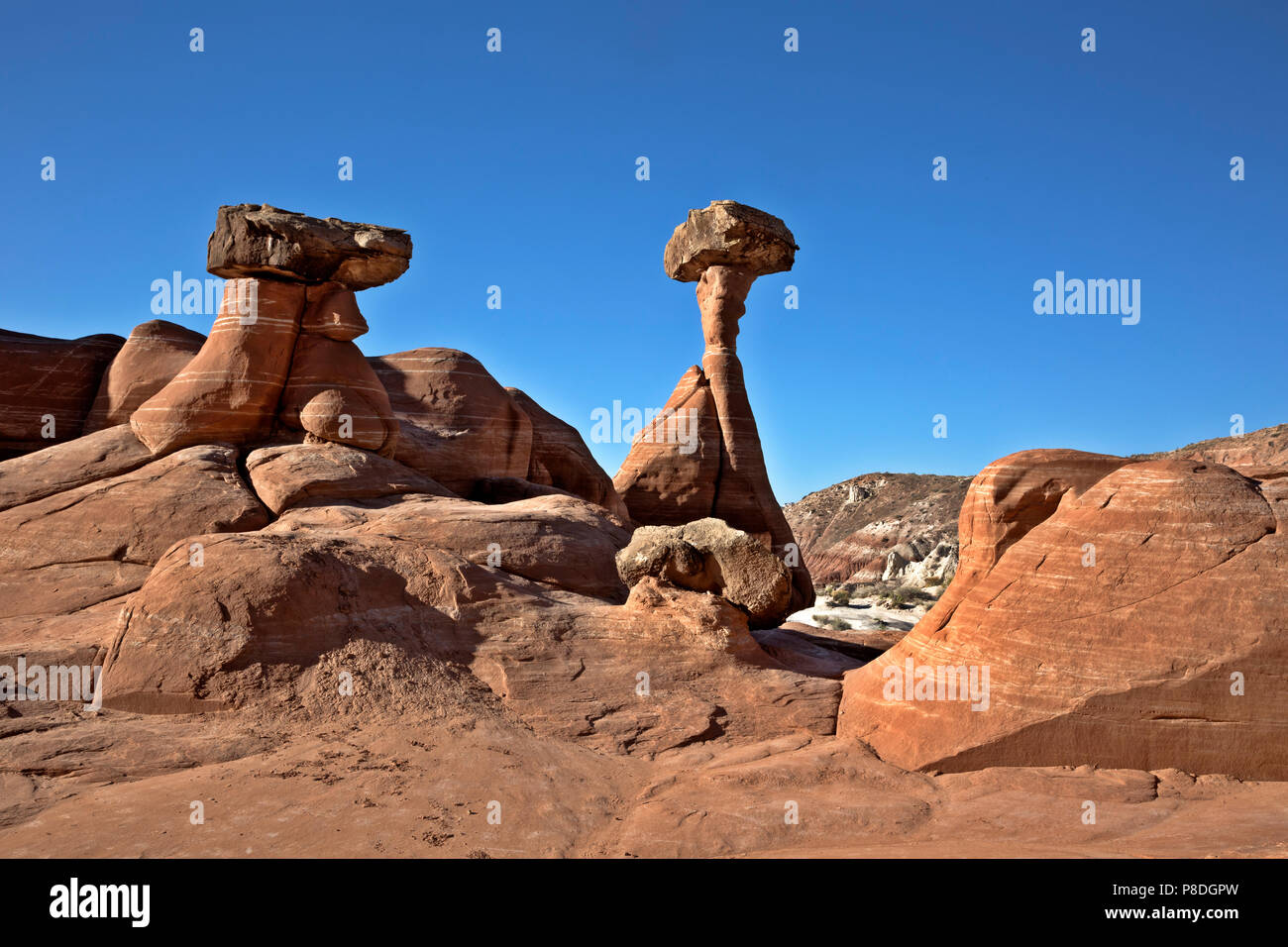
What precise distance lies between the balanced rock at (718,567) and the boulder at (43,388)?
31.4 feet

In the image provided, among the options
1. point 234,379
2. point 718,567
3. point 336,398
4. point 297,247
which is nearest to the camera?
point 718,567

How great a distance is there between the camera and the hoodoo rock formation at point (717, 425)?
57.0ft

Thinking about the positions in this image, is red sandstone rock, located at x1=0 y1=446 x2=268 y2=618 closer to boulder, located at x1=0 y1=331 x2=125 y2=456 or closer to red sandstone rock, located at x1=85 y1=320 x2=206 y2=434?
red sandstone rock, located at x1=85 y1=320 x2=206 y2=434

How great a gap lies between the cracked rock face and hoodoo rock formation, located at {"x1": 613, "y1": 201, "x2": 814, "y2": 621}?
1017cm

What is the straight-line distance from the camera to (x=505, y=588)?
8.32 m

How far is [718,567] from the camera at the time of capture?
8734mm

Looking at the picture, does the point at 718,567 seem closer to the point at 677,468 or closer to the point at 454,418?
the point at 454,418

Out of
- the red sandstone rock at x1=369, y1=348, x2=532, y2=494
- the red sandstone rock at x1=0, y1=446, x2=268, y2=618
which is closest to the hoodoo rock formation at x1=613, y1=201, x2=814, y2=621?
the red sandstone rock at x1=369, y1=348, x2=532, y2=494

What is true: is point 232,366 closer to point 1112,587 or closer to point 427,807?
point 427,807

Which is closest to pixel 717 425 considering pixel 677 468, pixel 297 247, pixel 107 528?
pixel 677 468

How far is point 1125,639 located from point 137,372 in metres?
13.2

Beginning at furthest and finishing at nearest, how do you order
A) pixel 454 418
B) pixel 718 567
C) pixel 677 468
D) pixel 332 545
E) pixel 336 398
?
pixel 677 468 → pixel 454 418 → pixel 336 398 → pixel 718 567 → pixel 332 545

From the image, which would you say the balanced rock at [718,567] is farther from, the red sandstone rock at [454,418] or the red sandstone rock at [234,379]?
the red sandstone rock at [234,379]

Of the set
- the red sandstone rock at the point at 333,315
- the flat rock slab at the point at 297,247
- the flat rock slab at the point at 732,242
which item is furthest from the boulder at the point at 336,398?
the flat rock slab at the point at 732,242
